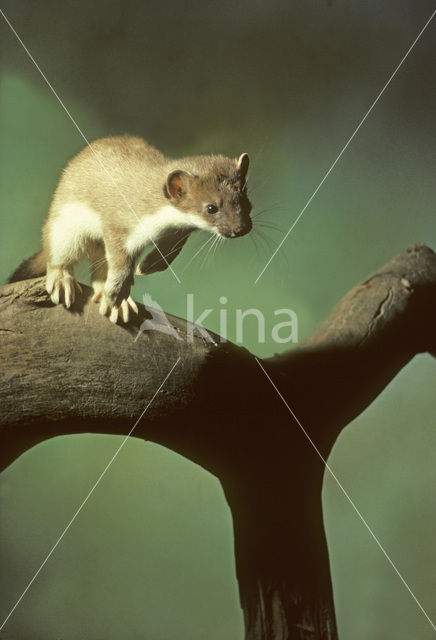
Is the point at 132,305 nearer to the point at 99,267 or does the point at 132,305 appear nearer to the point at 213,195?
the point at 99,267

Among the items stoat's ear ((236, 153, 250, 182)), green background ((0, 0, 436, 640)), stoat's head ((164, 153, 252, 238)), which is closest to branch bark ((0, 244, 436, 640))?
green background ((0, 0, 436, 640))

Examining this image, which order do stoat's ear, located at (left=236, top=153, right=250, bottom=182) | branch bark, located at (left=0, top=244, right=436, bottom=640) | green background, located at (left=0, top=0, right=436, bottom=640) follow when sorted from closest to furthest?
branch bark, located at (left=0, top=244, right=436, bottom=640) < stoat's ear, located at (left=236, top=153, right=250, bottom=182) < green background, located at (left=0, top=0, right=436, bottom=640)

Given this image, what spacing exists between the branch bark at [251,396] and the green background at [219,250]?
0.43 feet

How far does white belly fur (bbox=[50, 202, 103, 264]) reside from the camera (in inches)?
57.4

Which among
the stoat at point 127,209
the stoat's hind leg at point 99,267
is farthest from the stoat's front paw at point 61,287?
the stoat's hind leg at point 99,267

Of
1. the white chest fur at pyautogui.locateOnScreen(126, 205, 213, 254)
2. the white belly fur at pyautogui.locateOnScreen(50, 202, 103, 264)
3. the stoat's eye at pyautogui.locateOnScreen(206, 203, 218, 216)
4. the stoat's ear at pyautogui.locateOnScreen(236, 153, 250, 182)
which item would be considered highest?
the stoat's ear at pyautogui.locateOnScreen(236, 153, 250, 182)

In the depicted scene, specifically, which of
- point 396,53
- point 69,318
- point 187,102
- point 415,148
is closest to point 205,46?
point 187,102

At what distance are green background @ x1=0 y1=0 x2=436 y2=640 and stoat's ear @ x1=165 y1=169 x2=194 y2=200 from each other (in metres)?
0.24

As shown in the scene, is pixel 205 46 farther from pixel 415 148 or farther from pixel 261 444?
pixel 261 444

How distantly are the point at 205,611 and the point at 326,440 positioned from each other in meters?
0.61

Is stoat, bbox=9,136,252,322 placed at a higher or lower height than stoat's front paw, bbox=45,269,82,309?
higher

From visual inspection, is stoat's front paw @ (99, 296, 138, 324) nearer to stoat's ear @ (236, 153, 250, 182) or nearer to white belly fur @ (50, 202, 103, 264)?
white belly fur @ (50, 202, 103, 264)

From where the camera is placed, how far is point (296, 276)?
1.78 metres

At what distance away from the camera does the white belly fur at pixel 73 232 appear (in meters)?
1.46
